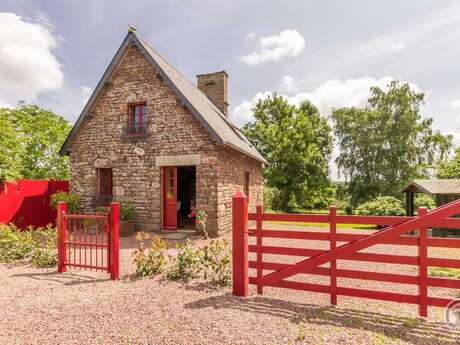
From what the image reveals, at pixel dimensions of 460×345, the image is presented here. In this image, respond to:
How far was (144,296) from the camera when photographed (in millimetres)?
3996

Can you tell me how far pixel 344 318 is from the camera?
3283 millimetres

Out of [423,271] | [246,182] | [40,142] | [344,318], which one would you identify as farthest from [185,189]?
[40,142]

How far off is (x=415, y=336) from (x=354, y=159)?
2629cm

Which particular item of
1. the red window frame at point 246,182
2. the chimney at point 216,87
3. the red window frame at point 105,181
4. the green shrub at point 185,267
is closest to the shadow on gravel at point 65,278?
the green shrub at point 185,267

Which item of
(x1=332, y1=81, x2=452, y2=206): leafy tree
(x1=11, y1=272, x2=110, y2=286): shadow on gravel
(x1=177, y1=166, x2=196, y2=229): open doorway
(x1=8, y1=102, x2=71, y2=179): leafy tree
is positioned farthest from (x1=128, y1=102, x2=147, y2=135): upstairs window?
(x1=332, y1=81, x2=452, y2=206): leafy tree

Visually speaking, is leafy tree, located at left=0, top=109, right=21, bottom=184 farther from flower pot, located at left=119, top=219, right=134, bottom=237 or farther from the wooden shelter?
the wooden shelter

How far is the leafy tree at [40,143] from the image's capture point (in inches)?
795

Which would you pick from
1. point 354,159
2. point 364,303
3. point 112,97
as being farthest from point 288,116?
point 364,303

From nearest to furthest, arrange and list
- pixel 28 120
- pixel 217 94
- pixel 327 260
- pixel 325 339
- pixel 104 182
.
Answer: pixel 325 339
pixel 327 260
pixel 104 182
pixel 217 94
pixel 28 120

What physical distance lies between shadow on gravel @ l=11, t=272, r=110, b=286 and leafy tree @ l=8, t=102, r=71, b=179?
18.1 m

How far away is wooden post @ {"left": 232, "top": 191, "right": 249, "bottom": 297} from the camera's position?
3957mm

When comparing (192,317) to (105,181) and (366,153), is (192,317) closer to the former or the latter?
(105,181)

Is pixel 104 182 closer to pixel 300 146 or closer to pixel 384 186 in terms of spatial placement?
pixel 300 146

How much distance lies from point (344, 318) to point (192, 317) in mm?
1995
